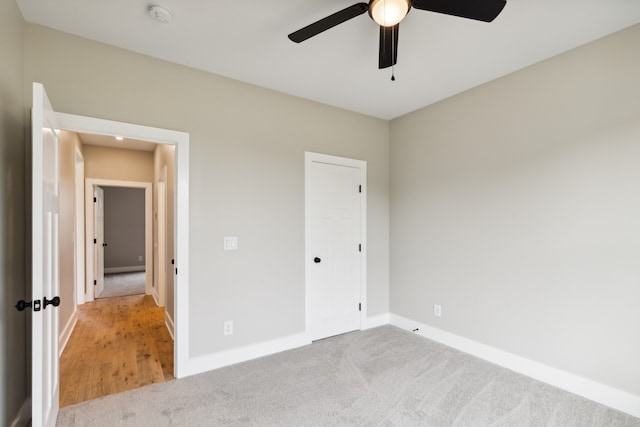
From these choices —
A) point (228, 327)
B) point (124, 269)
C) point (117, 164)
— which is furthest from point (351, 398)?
point (124, 269)

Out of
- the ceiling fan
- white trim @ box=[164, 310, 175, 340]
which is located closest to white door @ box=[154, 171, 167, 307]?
white trim @ box=[164, 310, 175, 340]

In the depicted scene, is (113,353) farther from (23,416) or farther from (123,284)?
(123,284)

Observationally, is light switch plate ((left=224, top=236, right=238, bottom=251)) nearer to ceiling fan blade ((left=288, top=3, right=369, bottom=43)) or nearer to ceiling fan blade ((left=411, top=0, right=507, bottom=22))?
ceiling fan blade ((left=288, top=3, right=369, bottom=43))

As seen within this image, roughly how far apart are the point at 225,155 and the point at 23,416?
90.5 inches

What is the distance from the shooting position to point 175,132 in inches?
102

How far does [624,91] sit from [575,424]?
7.59 feet

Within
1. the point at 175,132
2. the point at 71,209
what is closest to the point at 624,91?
the point at 175,132

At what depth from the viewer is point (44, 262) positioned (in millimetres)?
1657

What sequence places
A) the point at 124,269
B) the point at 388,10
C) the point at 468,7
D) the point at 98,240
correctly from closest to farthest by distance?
the point at 468,7, the point at 388,10, the point at 98,240, the point at 124,269

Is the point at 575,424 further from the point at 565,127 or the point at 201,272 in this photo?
the point at 201,272

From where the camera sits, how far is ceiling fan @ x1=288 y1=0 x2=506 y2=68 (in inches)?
58.2

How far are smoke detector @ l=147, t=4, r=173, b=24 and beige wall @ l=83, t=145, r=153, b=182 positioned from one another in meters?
4.06

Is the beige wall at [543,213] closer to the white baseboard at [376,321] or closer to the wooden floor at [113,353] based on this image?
the white baseboard at [376,321]

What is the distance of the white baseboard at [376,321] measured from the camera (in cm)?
377
